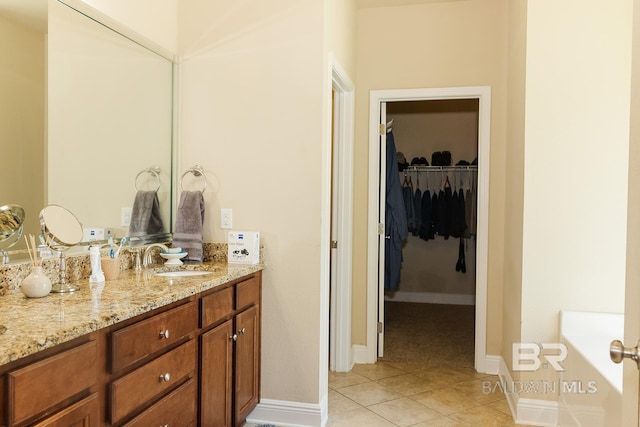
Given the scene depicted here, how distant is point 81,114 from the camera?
Result: 228 cm

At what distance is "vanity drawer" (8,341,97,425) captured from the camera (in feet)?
3.69

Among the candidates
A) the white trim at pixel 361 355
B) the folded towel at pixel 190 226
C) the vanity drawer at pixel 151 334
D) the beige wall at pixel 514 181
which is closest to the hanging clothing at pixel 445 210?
the beige wall at pixel 514 181

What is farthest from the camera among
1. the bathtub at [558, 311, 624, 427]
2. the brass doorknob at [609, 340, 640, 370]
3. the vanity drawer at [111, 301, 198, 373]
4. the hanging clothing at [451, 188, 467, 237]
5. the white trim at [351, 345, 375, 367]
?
the hanging clothing at [451, 188, 467, 237]

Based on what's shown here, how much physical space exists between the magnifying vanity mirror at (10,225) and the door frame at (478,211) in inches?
97.9

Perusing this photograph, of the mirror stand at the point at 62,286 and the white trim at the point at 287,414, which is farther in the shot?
the white trim at the point at 287,414

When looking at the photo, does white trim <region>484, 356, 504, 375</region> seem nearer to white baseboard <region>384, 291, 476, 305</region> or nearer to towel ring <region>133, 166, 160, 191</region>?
white baseboard <region>384, 291, 476, 305</region>

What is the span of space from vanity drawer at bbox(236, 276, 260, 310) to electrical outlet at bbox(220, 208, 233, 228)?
0.37 m

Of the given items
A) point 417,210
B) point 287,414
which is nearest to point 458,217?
point 417,210

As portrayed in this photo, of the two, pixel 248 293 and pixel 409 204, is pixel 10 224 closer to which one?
pixel 248 293

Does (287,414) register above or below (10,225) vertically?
below

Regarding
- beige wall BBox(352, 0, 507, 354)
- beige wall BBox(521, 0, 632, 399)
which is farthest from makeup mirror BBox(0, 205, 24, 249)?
beige wall BBox(521, 0, 632, 399)

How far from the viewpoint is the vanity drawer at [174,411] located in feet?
5.47

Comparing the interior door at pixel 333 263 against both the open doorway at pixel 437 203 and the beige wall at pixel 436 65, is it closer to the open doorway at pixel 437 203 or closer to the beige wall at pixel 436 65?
the beige wall at pixel 436 65

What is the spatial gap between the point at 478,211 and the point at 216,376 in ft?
7.71
